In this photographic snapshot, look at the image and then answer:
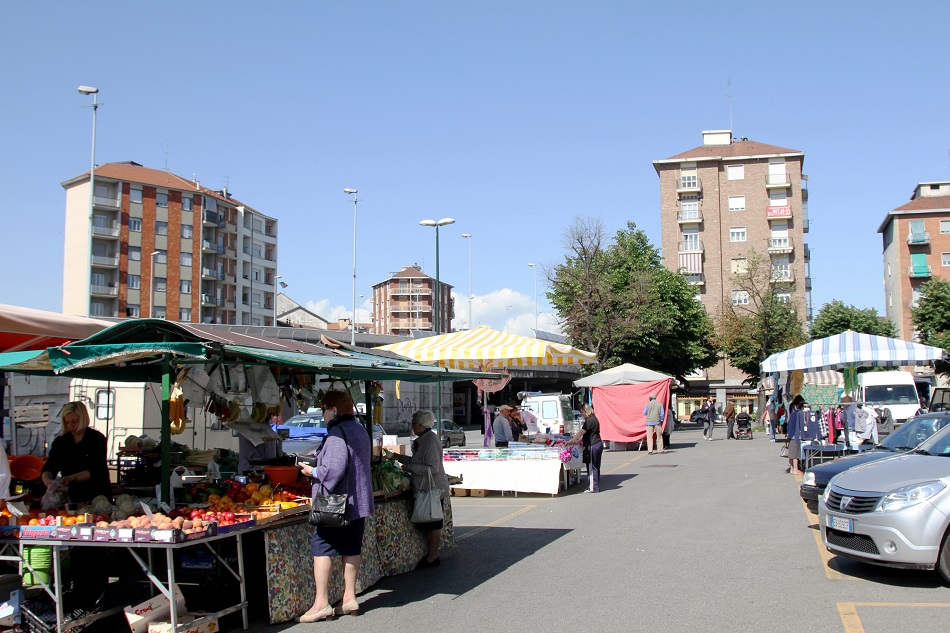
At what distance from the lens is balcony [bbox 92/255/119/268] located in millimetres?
79438

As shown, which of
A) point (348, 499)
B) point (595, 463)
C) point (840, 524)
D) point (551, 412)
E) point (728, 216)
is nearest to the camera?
point (348, 499)

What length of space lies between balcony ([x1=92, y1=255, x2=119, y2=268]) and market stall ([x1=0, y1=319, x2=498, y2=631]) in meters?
76.7

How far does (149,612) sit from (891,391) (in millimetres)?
30803

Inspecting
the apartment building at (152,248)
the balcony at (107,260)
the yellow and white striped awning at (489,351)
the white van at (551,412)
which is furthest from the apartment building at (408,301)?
the yellow and white striped awning at (489,351)

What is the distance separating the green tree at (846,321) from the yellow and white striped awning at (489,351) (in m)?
44.4

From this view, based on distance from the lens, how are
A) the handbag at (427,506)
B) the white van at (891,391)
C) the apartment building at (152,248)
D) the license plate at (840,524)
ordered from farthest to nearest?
the apartment building at (152,248) → the white van at (891,391) → the handbag at (427,506) → the license plate at (840,524)

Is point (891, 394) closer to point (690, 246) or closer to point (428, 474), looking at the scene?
point (428, 474)

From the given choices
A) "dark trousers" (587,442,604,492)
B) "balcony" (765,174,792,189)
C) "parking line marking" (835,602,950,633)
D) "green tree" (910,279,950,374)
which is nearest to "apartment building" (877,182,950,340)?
"balcony" (765,174,792,189)

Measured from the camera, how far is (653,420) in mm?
27719

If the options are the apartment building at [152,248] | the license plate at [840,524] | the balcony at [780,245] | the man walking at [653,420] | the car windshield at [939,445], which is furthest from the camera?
the apartment building at [152,248]

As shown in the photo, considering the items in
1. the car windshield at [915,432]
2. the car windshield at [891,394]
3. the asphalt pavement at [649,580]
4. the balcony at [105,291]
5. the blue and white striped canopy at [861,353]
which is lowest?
the asphalt pavement at [649,580]

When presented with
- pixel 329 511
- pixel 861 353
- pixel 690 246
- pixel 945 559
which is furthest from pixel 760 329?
pixel 329 511

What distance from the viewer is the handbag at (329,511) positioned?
722 cm

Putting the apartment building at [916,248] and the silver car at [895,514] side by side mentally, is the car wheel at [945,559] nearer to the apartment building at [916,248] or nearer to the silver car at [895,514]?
the silver car at [895,514]
